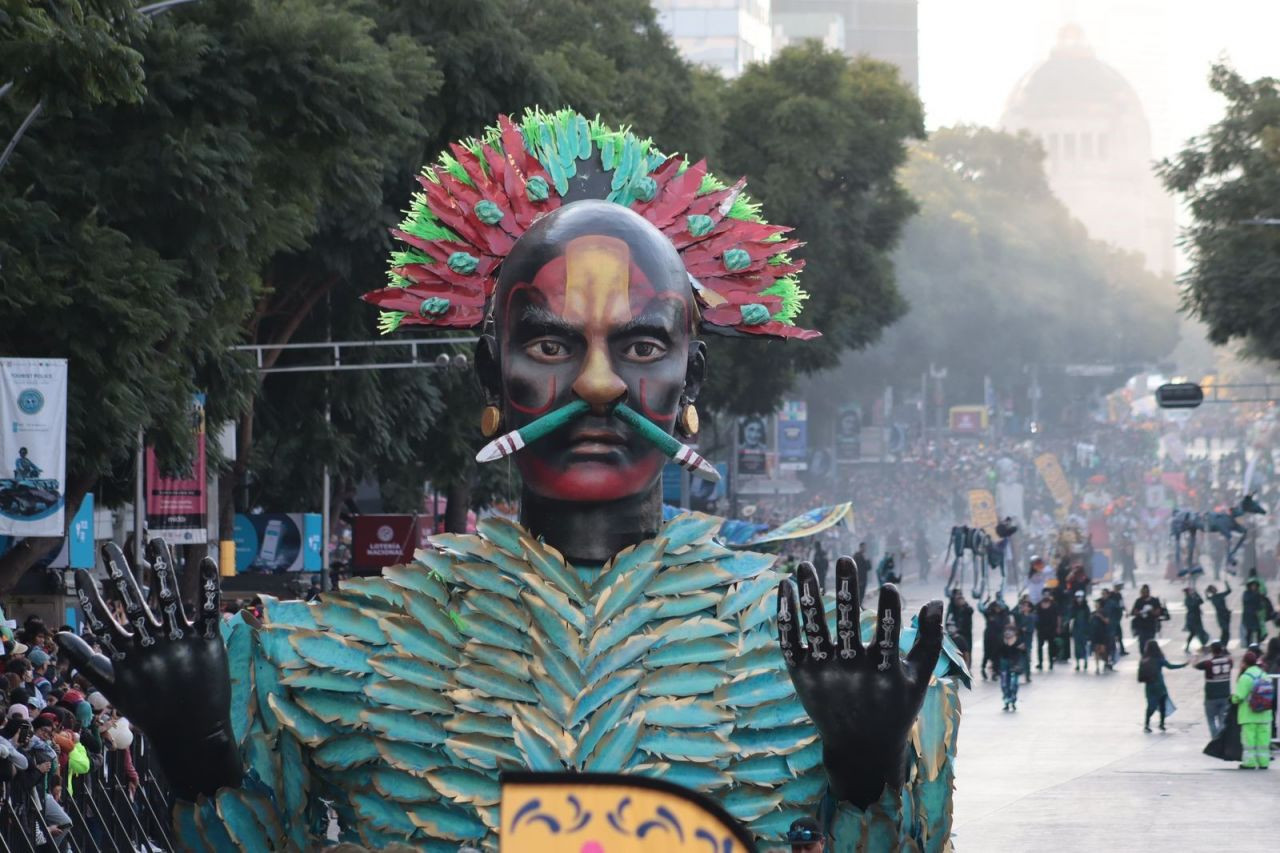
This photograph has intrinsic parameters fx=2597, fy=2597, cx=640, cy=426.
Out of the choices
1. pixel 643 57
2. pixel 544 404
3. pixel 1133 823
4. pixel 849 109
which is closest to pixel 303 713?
pixel 544 404

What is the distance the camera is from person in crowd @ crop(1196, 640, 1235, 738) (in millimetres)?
28516

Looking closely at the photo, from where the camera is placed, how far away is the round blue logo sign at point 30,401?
71.1 ft

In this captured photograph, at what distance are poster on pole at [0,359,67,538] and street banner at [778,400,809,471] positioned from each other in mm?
56697

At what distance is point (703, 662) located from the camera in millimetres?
7121

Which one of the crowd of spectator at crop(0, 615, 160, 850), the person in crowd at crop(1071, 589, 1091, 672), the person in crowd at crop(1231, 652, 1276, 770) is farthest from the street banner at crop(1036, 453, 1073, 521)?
the crowd of spectator at crop(0, 615, 160, 850)

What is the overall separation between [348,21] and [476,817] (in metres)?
20.5

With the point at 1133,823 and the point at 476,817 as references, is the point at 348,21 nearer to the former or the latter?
the point at 1133,823

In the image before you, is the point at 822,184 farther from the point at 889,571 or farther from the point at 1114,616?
the point at 889,571

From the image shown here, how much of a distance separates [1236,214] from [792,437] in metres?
36.6

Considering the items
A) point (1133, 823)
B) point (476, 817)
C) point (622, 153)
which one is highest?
point (622, 153)

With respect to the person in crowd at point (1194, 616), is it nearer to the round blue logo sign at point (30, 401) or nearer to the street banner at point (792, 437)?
the round blue logo sign at point (30, 401)

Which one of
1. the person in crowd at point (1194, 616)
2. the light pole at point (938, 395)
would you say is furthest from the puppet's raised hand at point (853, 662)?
the light pole at point (938, 395)

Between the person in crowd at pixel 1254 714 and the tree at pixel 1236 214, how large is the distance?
1512 cm

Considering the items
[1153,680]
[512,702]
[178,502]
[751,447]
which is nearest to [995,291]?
[751,447]
